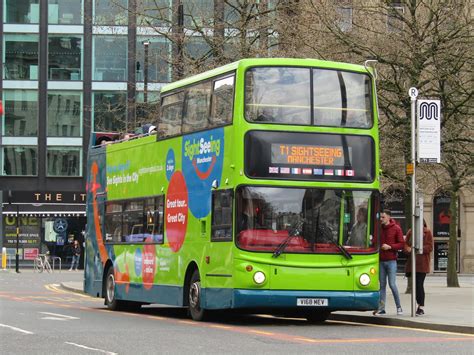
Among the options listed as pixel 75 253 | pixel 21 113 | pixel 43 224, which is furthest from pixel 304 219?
pixel 21 113

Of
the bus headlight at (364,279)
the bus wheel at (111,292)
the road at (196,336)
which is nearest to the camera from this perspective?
the road at (196,336)

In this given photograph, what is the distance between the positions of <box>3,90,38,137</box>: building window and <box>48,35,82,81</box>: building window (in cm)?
179

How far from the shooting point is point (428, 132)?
20.2m

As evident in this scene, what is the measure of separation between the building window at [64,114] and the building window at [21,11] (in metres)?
4.52

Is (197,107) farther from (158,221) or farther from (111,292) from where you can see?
(111,292)

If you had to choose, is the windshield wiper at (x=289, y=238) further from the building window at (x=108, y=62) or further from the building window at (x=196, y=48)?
the building window at (x=108, y=62)

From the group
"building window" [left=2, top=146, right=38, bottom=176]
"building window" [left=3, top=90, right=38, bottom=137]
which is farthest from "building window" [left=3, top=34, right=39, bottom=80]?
"building window" [left=2, top=146, right=38, bottom=176]

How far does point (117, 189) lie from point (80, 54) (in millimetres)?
41934

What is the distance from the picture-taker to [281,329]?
716 inches

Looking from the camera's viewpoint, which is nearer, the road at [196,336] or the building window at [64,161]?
the road at [196,336]

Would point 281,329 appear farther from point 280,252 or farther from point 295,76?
point 295,76

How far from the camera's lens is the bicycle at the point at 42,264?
59.0 meters

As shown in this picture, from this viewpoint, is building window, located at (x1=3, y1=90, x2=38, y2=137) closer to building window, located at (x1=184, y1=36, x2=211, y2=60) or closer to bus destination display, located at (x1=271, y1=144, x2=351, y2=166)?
building window, located at (x1=184, y1=36, x2=211, y2=60)

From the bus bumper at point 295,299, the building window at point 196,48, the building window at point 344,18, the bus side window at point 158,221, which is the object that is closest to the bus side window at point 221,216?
the bus bumper at point 295,299
